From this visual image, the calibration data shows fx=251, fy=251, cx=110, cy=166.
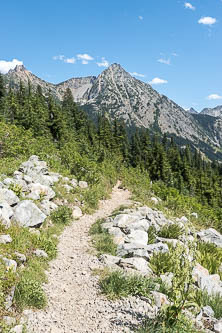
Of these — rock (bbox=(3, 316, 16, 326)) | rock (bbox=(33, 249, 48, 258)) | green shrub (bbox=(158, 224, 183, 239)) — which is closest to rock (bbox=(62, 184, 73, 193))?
green shrub (bbox=(158, 224, 183, 239))

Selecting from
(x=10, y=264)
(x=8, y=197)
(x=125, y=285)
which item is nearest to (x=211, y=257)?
(x=125, y=285)

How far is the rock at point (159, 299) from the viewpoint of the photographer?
578 centimetres

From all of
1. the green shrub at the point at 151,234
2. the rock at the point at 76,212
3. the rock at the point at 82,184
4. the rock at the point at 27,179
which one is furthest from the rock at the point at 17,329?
the rock at the point at 82,184

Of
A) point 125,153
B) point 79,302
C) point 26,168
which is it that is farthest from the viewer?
point 125,153

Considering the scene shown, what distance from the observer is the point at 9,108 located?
3328cm

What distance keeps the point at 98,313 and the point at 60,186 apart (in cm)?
990

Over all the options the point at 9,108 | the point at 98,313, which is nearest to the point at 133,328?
the point at 98,313

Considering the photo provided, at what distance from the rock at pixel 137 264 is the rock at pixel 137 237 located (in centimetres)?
184

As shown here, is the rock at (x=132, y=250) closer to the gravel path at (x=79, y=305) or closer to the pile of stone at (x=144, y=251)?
the pile of stone at (x=144, y=251)

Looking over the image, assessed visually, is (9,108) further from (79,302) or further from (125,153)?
(79,302)

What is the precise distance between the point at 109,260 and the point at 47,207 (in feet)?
15.5

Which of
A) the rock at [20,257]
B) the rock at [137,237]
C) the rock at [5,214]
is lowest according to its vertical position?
the rock at [137,237]

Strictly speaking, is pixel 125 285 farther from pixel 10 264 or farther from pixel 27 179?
pixel 27 179

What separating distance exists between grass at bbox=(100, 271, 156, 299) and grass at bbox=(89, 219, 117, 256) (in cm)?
205
